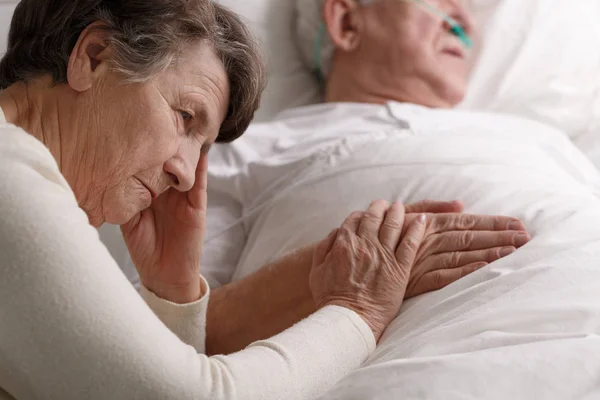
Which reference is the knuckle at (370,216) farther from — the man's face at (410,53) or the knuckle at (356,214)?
the man's face at (410,53)

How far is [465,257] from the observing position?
4.01ft

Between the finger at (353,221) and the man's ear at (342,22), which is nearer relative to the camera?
the finger at (353,221)

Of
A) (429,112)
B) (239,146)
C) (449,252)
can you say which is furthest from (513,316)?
(239,146)

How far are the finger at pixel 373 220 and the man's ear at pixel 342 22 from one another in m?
0.68

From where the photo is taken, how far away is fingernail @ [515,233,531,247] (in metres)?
1.21

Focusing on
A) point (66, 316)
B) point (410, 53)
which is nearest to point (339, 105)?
point (410, 53)

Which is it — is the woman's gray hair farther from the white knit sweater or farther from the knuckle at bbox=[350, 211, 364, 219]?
the knuckle at bbox=[350, 211, 364, 219]

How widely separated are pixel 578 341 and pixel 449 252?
0.37 m

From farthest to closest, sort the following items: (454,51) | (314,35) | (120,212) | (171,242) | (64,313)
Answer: (314,35), (454,51), (171,242), (120,212), (64,313)

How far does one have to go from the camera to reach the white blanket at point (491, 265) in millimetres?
860

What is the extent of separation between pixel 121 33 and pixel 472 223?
63 centimetres

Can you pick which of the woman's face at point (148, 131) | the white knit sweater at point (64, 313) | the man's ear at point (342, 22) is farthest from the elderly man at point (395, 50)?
the white knit sweater at point (64, 313)

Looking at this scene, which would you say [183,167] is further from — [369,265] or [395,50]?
[395,50]

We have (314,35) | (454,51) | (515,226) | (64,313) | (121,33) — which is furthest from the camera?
(314,35)
